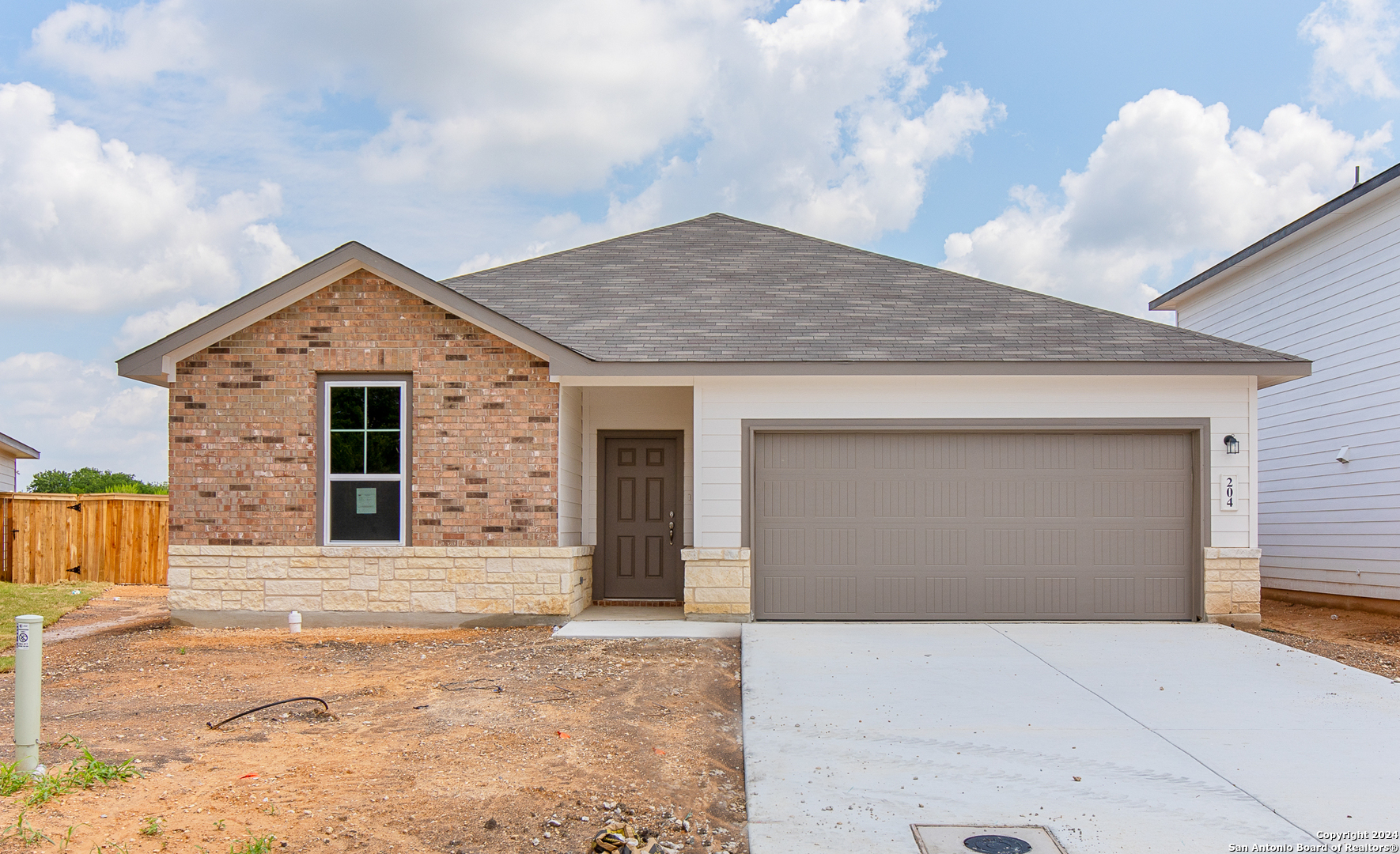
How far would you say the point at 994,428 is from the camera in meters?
10.4

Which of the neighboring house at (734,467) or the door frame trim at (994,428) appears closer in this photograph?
the neighboring house at (734,467)

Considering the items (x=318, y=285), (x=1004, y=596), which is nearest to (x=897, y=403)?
(x=1004, y=596)

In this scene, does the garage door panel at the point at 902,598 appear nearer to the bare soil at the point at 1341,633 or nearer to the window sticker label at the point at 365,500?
the bare soil at the point at 1341,633

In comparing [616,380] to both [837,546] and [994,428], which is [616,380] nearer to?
[837,546]

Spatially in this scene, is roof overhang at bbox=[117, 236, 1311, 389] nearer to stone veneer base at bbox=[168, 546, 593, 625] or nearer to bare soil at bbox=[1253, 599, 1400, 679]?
stone veneer base at bbox=[168, 546, 593, 625]

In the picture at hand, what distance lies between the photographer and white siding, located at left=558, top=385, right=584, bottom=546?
10.4 m

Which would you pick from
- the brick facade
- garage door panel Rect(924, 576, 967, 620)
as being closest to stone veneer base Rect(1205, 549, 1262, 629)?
garage door panel Rect(924, 576, 967, 620)

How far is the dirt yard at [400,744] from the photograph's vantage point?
14.2ft

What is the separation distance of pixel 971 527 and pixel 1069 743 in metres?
4.80

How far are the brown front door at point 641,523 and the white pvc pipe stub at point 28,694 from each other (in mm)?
7574

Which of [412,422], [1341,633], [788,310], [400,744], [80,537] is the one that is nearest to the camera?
[400,744]

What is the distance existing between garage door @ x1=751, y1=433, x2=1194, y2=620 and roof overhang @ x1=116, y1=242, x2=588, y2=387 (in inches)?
110

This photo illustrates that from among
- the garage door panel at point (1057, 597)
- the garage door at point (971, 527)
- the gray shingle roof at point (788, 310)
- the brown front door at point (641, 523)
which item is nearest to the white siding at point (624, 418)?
the brown front door at point (641, 523)

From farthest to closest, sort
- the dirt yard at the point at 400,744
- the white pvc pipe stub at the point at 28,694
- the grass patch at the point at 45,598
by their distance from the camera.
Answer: the grass patch at the point at 45,598 → the white pvc pipe stub at the point at 28,694 → the dirt yard at the point at 400,744
